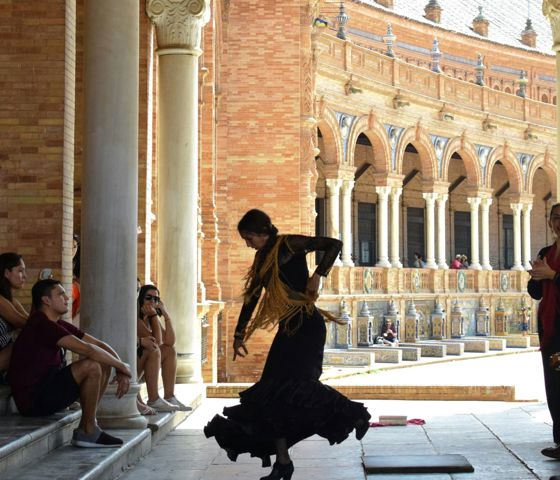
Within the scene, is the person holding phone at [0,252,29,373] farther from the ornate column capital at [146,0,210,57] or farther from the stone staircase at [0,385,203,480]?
the ornate column capital at [146,0,210,57]

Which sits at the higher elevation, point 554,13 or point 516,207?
point 554,13

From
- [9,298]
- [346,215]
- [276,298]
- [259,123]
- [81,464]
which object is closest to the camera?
[276,298]

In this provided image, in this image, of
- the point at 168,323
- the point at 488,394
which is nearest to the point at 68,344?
the point at 168,323

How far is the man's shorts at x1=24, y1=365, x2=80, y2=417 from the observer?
24.1 feet

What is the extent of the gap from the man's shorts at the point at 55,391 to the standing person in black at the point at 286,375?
45.0 inches

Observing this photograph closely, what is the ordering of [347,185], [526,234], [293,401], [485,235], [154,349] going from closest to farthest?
[293,401]
[154,349]
[347,185]
[485,235]
[526,234]

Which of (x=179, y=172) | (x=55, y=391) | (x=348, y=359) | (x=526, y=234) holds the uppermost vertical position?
(x=526, y=234)

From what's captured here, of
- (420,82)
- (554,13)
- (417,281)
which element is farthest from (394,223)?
(554,13)

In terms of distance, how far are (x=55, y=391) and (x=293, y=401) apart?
180cm

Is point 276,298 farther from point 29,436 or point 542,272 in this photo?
point 542,272

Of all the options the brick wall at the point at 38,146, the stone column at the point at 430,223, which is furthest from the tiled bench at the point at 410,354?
the brick wall at the point at 38,146

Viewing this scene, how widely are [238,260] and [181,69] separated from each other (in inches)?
366

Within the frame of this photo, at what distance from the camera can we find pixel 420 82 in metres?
34.4

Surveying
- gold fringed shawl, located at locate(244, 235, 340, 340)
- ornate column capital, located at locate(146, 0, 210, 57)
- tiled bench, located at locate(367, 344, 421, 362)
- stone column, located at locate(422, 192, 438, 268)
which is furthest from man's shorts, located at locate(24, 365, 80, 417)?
stone column, located at locate(422, 192, 438, 268)
